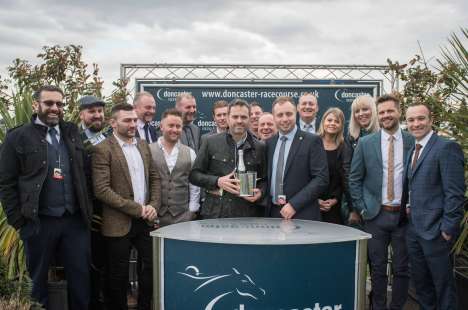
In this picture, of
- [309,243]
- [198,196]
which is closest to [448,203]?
[309,243]

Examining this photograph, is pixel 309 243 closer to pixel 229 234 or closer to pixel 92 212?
pixel 229 234

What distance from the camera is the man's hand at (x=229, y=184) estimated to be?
13.6ft

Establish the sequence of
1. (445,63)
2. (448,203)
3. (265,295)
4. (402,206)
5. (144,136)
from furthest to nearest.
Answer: (144,136) < (445,63) < (402,206) < (448,203) < (265,295)

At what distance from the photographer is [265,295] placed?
11.1 feet

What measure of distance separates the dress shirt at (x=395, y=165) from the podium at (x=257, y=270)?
1018 millimetres

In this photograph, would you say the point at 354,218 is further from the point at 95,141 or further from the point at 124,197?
the point at 95,141

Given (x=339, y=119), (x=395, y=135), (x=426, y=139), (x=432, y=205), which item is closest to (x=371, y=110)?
(x=339, y=119)

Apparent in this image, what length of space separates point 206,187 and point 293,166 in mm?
709

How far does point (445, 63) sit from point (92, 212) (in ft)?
10.6

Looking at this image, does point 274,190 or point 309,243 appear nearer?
point 309,243

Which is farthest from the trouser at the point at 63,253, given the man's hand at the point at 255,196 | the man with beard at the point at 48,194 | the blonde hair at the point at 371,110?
the blonde hair at the point at 371,110

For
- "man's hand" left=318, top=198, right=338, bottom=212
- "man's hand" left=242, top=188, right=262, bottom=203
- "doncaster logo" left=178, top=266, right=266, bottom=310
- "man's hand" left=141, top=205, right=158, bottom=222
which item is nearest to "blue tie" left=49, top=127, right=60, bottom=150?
"man's hand" left=141, top=205, right=158, bottom=222

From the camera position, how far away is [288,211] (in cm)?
428

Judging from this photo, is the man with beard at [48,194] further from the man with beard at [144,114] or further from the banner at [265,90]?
the banner at [265,90]
